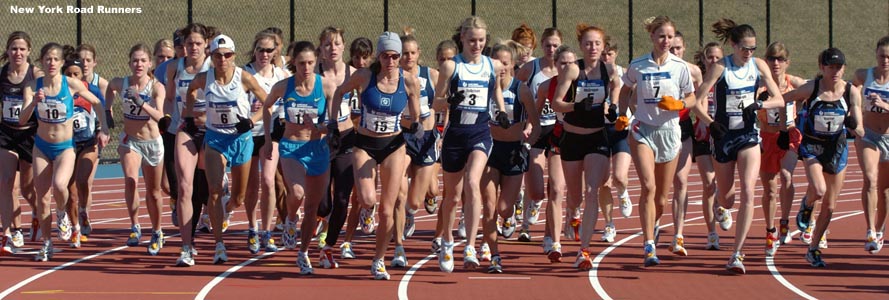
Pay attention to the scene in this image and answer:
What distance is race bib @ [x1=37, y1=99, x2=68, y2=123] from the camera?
1165 centimetres

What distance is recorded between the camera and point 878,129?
469 inches

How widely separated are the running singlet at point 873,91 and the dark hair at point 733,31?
48.4 inches

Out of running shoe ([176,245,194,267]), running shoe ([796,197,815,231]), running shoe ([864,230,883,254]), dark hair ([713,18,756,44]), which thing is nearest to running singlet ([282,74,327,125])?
running shoe ([176,245,194,267])

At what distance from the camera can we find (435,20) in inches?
1668

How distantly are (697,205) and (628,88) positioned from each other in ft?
21.8

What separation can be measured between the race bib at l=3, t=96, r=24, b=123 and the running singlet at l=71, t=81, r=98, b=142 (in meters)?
0.61

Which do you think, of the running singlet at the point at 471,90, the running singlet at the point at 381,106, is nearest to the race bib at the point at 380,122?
the running singlet at the point at 381,106

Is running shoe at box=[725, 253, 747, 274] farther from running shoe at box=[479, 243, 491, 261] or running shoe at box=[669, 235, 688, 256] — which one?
running shoe at box=[479, 243, 491, 261]

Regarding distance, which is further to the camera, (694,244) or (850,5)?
(850,5)

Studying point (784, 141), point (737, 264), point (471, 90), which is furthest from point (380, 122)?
point (784, 141)

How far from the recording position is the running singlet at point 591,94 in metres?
10.8

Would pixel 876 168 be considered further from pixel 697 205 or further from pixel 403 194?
pixel 697 205

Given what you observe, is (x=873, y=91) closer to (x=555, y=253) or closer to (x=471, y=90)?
(x=555, y=253)

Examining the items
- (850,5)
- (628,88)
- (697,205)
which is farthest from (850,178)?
(850,5)
